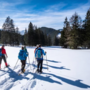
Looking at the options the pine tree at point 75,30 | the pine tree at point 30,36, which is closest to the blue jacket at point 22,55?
the pine tree at point 75,30

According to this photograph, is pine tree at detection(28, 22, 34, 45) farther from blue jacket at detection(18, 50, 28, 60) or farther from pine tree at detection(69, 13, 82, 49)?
blue jacket at detection(18, 50, 28, 60)

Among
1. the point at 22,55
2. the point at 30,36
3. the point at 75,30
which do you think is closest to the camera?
the point at 22,55

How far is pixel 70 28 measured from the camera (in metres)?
27.4

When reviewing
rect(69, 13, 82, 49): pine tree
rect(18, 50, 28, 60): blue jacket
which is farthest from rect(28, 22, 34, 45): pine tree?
rect(18, 50, 28, 60): blue jacket

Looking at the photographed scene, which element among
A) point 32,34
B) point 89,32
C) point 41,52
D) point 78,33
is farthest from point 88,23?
point 32,34

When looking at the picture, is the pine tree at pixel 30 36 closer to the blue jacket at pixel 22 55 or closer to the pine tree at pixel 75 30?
the pine tree at pixel 75 30

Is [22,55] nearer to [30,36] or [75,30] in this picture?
[75,30]

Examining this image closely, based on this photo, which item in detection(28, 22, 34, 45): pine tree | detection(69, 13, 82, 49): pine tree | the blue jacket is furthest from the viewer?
detection(28, 22, 34, 45): pine tree

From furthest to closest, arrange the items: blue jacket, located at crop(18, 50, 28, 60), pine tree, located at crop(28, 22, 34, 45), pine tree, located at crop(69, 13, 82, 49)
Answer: pine tree, located at crop(28, 22, 34, 45)
pine tree, located at crop(69, 13, 82, 49)
blue jacket, located at crop(18, 50, 28, 60)

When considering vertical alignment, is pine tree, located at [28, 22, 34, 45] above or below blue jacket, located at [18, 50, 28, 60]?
above

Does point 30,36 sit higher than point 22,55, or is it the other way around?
point 30,36

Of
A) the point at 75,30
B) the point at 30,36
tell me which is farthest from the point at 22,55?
the point at 30,36

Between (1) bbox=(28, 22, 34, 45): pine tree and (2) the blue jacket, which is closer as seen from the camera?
(2) the blue jacket

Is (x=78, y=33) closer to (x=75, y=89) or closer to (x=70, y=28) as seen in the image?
(x=70, y=28)
